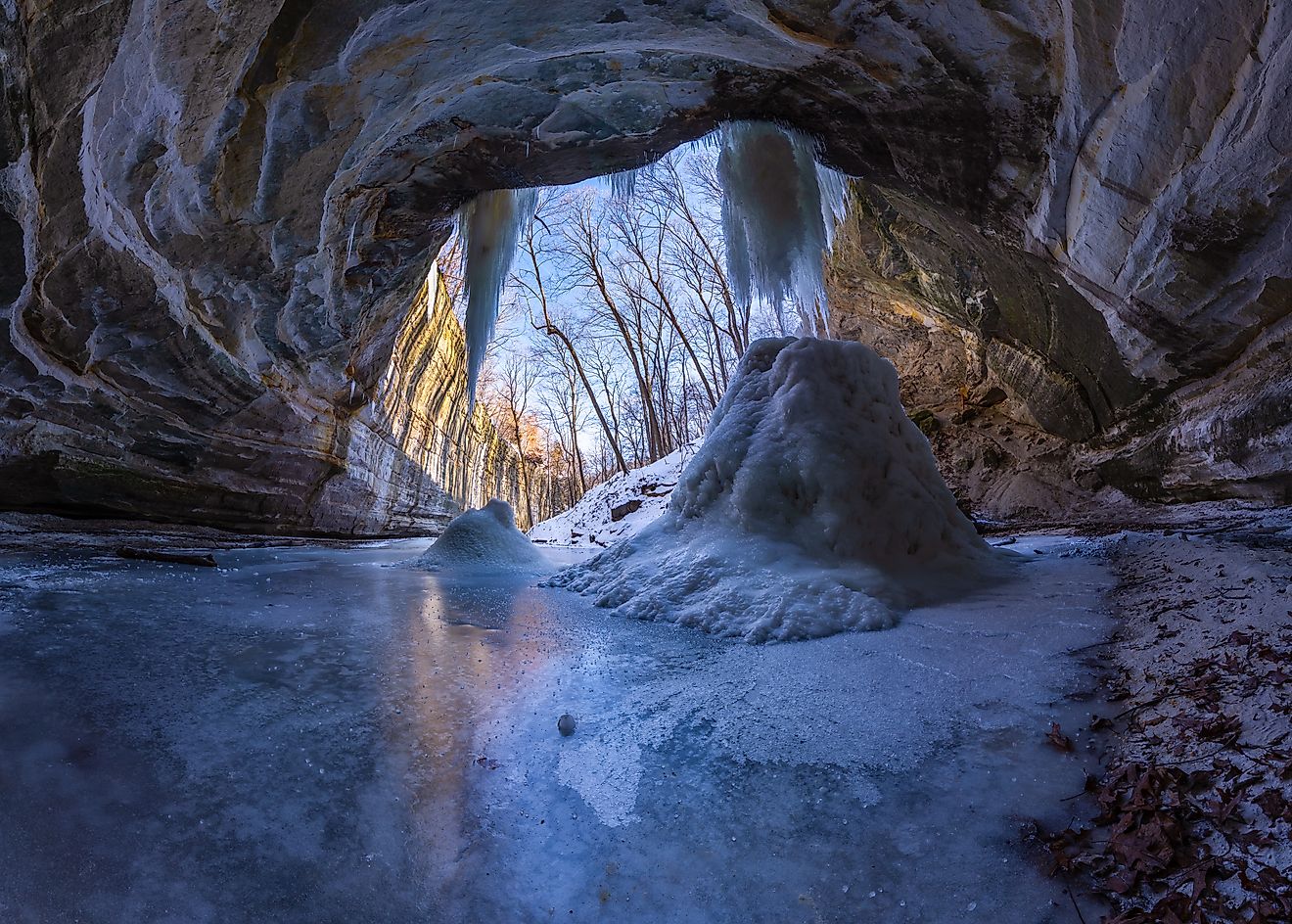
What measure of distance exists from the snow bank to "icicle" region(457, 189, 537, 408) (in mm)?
4781

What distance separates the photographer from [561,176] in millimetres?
5789

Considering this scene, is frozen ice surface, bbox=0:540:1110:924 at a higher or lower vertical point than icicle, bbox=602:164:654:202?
lower

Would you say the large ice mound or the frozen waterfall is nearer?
the large ice mound

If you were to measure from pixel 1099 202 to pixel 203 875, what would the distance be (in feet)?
16.3

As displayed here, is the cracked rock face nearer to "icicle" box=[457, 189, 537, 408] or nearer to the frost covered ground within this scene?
"icicle" box=[457, 189, 537, 408]

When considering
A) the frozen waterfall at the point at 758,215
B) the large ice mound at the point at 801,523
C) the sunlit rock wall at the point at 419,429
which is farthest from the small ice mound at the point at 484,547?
the sunlit rock wall at the point at 419,429

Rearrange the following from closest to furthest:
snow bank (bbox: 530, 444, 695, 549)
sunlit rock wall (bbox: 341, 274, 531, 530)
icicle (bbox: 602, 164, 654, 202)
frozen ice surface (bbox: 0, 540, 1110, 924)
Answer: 1. frozen ice surface (bbox: 0, 540, 1110, 924)
2. icicle (bbox: 602, 164, 654, 202)
3. sunlit rock wall (bbox: 341, 274, 531, 530)
4. snow bank (bbox: 530, 444, 695, 549)

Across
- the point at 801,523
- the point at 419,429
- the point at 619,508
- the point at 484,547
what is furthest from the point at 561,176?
the point at 419,429

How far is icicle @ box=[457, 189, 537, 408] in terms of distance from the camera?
20.2 ft

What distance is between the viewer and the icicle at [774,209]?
551 cm

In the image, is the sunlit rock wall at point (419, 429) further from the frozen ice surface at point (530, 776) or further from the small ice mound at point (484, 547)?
the frozen ice surface at point (530, 776)

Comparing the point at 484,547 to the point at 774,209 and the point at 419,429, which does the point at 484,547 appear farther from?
the point at 419,429

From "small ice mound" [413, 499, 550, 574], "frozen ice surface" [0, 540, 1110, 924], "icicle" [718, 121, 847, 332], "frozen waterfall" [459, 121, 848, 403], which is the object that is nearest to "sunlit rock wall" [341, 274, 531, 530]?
"frozen waterfall" [459, 121, 848, 403]

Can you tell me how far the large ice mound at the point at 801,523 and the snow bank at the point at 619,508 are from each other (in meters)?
6.32
